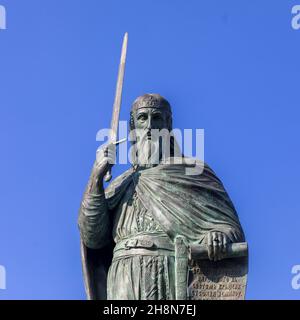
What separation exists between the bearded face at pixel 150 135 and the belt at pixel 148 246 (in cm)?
144

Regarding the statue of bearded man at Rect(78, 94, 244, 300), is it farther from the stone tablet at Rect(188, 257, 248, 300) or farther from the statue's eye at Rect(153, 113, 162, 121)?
the stone tablet at Rect(188, 257, 248, 300)

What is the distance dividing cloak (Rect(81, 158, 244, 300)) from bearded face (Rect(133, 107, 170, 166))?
0.70 feet

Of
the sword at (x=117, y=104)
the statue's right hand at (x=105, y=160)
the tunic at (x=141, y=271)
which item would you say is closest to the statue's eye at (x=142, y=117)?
the sword at (x=117, y=104)

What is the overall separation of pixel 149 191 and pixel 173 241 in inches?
35.4

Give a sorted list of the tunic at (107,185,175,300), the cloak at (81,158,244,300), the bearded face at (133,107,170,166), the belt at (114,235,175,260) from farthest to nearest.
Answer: the bearded face at (133,107,170,166)
the cloak at (81,158,244,300)
the belt at (114,235,175,260)
the tunic at (107,185,175,300)

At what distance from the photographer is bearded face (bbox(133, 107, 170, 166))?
25469 mm

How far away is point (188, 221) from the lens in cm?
2459

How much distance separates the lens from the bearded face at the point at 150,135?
83.6 ft

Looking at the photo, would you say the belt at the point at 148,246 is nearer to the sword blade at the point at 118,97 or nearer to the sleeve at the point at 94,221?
the sleeve at the point at 94,221

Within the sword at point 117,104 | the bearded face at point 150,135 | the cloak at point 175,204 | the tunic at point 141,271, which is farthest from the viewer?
the bearded face at point 150,135

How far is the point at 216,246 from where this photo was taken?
953 inches

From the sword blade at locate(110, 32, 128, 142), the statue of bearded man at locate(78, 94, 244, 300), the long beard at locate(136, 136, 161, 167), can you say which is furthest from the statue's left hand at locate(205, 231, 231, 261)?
the sword blade at locate(110, 32, 128, 142)
